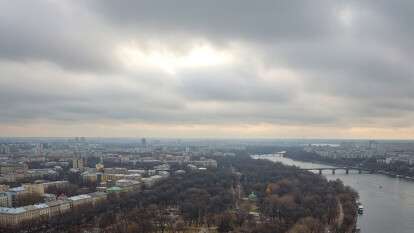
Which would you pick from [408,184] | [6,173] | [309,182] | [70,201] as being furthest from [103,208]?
[408,184]

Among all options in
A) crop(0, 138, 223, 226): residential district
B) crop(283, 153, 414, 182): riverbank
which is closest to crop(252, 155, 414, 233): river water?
crop(283, 153, 414, 182): riverbank

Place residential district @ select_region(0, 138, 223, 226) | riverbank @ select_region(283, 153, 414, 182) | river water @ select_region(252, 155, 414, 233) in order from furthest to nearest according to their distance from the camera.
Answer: riverbank @ select_region(283, 153, 414, 182)
residential district @ select_region(0, 138, 223, 226)
river water @ select_region(252, 155, 414, 233)

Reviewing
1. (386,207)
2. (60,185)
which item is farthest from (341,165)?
(60,185)

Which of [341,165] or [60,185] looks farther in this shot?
[341,165]

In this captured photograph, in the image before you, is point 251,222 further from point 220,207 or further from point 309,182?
point 309,182

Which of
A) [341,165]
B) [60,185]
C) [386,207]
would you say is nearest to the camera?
[386,207]

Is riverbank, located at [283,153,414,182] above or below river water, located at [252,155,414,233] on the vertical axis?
above

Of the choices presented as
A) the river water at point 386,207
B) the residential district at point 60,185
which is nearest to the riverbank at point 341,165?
the river water at point 386,207

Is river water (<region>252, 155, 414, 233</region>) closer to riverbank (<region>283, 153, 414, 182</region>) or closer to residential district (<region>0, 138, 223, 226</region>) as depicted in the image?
riverbank (<region>283, 153, 414, 182</region>)

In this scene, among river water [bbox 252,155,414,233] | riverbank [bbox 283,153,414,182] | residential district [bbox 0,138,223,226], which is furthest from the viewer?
A: riverbank [bbox 283,153,414,182]

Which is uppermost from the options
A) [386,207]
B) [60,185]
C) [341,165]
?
[341,165]

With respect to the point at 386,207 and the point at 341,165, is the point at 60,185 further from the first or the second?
the point at 341,165
